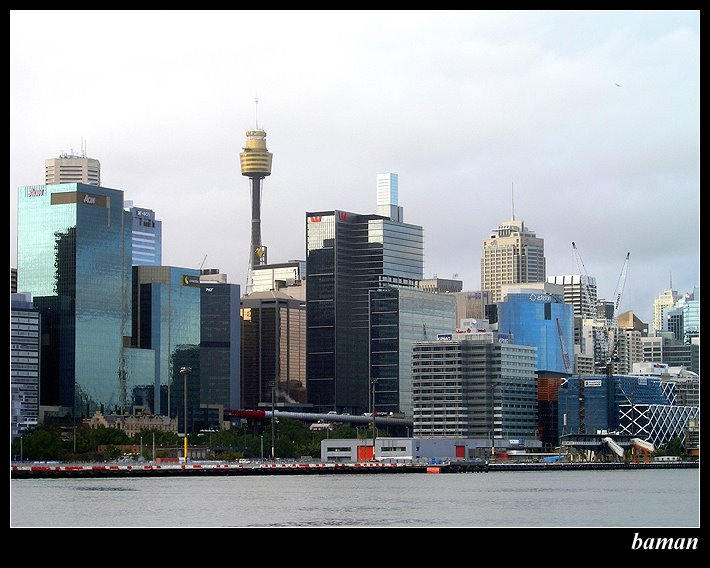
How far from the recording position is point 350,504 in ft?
322

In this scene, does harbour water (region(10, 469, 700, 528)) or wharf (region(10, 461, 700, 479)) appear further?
wharf (region(10, 461, 700, 479))

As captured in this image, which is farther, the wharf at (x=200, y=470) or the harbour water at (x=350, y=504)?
Answer: the wharf at (x=200, y=470)

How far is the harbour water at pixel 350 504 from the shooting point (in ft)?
262

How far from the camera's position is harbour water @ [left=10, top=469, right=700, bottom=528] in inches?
3145

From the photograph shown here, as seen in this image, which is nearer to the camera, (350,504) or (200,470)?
(350,504)

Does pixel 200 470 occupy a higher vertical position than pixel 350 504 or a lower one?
lower
